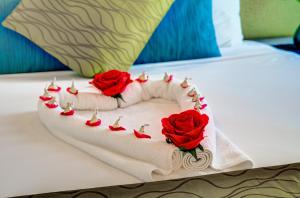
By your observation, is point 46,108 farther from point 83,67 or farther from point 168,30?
point 168,30

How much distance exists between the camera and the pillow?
1.70 m

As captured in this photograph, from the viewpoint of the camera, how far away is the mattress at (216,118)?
1.04 meters

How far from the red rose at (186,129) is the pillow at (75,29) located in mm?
710

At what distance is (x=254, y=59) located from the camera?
79.1 inches

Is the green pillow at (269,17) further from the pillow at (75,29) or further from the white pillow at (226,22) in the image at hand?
the pillow at (75,29)

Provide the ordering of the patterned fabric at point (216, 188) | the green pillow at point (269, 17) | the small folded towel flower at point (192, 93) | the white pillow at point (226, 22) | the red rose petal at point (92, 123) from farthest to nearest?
the green pillow at point (269, 17) < the white pillow at point (226, 22) < the small folded towel flower at point (192, 93) < the red rose petal at point (92, 123) < the patterned fabric at point (216, 188)

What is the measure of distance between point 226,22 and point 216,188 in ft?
4.08

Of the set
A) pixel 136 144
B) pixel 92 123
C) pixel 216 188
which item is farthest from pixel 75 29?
pixel 216 188

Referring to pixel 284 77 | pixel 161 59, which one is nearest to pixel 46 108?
pixel 161 59

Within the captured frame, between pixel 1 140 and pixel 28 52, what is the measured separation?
2.10ft

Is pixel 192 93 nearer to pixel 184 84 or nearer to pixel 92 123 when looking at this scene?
pixel 184 84

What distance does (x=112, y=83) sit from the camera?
4.65ft

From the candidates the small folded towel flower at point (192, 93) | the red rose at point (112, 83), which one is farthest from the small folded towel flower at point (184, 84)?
the red rose at point (112, 83)

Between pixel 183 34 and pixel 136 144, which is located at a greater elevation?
pixel 183 34
